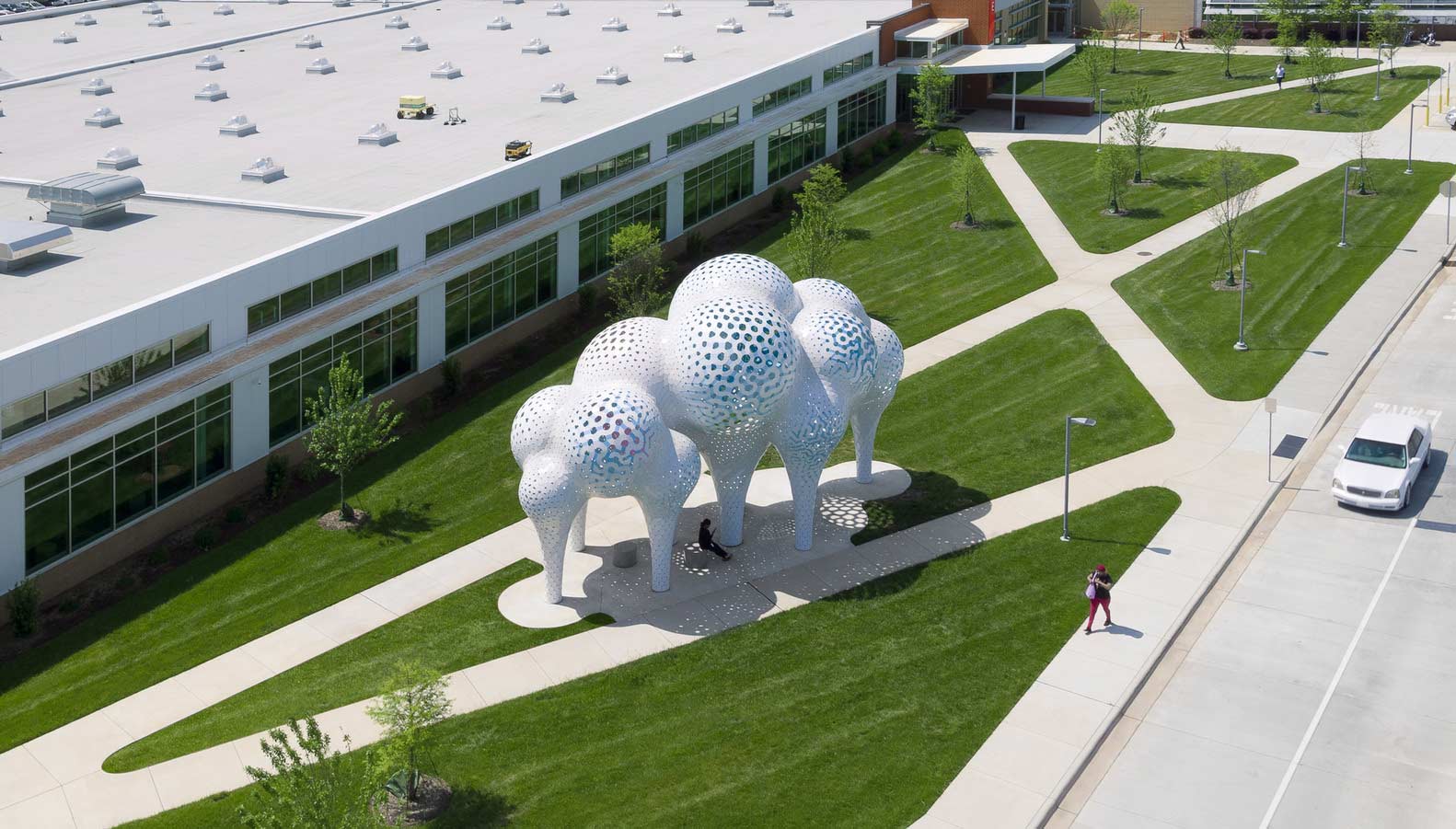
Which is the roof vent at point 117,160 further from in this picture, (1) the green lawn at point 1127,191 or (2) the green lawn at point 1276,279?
(1) the green lawn at point 1127,191

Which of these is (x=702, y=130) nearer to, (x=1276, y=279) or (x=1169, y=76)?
(x=1276, y=279)

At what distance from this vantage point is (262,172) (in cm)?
4638

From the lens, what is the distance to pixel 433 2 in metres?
84.1

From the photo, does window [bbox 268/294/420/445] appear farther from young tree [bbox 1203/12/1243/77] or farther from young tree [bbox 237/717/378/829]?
young tree [bbox 1203/12/1243/77]

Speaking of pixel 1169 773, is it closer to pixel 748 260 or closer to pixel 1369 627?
pixel 1369 627

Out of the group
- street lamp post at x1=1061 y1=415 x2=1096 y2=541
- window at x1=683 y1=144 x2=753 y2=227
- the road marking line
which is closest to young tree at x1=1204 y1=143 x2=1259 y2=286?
window at x1=683 y1=144 x2=753 y2=227

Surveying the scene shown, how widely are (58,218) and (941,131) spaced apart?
43276mm

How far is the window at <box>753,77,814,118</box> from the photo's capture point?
6159 centimetres

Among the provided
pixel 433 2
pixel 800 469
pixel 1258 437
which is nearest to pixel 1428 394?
pixel 1258 437

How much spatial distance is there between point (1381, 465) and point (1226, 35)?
185ft

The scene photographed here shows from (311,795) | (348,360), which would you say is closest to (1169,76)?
(348,360)

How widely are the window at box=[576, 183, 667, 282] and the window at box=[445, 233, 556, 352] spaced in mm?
1837

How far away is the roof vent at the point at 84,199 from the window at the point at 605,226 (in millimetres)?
14504

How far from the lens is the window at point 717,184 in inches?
2260
